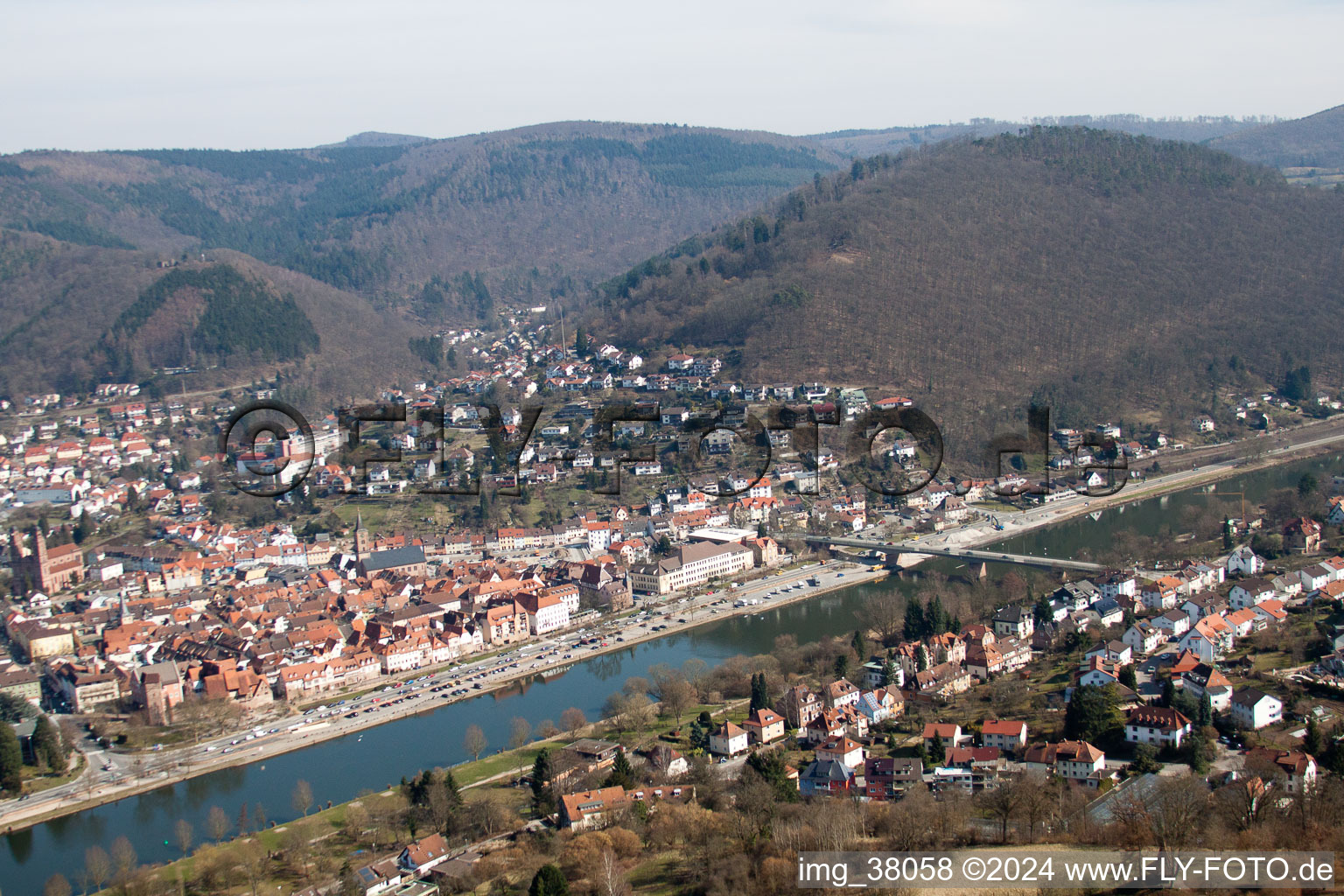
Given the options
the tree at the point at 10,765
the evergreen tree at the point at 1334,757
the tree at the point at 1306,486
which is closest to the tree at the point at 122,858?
the tree at the point at 10,765

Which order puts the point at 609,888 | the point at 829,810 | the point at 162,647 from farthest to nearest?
the point at 162,647, the point at 829,810, the point at 609,888

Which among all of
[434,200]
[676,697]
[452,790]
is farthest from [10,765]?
[434,200]

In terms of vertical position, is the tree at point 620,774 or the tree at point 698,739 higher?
the tree at point 620,774

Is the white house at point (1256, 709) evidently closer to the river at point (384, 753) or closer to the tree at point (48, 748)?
the river at point (384, 753)

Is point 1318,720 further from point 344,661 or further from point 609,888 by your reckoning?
point 344,661

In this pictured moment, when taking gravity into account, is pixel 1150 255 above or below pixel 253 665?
above

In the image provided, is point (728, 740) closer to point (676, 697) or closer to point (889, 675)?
point (676, 697)

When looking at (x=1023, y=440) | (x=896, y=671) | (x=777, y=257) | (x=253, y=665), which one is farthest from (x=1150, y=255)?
(x=253, y=665)

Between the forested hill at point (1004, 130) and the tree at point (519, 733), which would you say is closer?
the tree at point (519, 733)

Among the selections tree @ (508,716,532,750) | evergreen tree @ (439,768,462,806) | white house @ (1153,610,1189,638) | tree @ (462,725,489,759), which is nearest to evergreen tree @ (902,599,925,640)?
white house @ (1153,610,1189,638)
